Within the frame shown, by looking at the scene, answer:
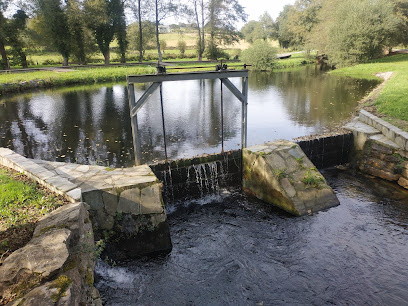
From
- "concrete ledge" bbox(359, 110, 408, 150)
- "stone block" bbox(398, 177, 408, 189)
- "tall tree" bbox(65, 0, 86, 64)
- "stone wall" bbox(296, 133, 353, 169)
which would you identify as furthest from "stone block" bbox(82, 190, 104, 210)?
"tall tree" bbox(65, 0, 86, 64)

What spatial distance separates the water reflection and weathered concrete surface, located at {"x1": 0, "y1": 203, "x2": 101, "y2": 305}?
556cm

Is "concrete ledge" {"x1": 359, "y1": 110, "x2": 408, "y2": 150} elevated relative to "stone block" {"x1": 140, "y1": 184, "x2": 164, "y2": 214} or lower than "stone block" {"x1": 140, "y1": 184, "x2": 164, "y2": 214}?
elevated

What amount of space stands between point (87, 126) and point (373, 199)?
12164 millimetres

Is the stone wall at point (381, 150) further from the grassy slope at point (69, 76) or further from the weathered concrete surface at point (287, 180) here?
the grassy slope at point (69, 76)

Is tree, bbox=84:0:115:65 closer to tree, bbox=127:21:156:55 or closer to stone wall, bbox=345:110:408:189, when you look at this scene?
tree, bbox=127:21:156:55

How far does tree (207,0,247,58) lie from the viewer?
46.8 meters

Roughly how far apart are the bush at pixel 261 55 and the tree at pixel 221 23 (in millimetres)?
11420

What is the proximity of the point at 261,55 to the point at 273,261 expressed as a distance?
1348 inches

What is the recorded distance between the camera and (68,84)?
86.9 feet

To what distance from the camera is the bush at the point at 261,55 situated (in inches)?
1415

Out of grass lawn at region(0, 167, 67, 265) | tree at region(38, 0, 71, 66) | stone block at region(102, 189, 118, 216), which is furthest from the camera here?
tree at region(38, 0, 71, 66)

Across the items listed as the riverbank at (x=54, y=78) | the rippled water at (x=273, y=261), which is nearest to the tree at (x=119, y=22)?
the riverbank at (x=54, y=78)

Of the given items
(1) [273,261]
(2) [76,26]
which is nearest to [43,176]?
(1) [273,261]

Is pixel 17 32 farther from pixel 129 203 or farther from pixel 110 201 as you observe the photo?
pixel 129 203
